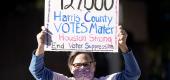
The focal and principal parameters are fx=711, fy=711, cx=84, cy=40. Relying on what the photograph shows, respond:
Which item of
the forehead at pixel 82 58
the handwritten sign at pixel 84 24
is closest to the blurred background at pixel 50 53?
the handwritten sign at pixel 84 24

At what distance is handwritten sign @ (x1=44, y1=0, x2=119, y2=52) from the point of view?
4852mm

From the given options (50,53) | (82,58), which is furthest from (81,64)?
(50,53)

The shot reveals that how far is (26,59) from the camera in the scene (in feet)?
32.7

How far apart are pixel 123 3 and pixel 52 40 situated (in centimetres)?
678

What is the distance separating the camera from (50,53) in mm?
9492

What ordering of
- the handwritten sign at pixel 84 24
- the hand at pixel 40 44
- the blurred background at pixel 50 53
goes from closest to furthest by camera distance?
the hand at pixel 40 44 → the handwritten sign at pixel 84 24 → the blurred background at pixel 50 53

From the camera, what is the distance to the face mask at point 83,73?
4684 mm

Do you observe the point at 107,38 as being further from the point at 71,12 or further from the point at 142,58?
the point at 142,58

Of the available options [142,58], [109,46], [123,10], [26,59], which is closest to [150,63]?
[142,58]

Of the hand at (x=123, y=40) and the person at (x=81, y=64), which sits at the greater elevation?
the hand at (x=123, y=40)

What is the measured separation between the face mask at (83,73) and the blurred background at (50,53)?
4417 mm

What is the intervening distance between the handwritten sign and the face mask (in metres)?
0.21

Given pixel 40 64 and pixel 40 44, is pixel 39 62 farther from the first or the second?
pixel 40 44

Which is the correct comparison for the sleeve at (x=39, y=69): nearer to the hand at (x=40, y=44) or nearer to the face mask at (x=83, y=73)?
the hand at (x=40, y=44)
